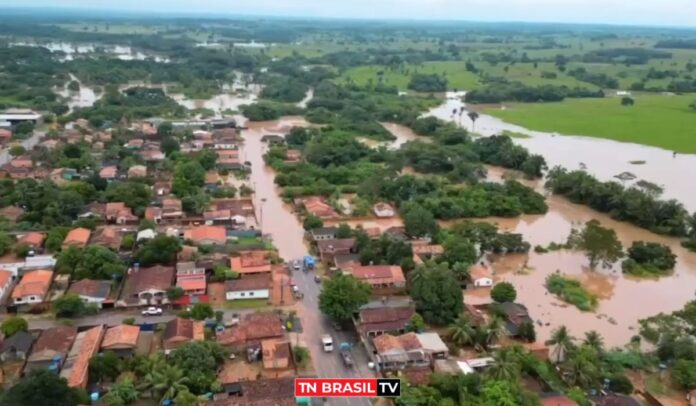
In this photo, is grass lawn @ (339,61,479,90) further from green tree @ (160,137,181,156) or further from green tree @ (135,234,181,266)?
green tree @ (135,234,181,266)

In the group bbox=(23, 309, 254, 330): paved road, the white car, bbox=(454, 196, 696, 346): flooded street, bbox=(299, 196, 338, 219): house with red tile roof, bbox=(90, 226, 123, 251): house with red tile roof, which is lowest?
bbox=(454, 196, 696, 346): flooded street

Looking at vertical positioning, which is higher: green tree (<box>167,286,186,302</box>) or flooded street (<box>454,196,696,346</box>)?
green tree (<box>167,286,186,302</box>)

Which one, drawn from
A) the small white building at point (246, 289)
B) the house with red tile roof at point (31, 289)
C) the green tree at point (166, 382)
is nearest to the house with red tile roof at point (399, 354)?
the small white building at point (246, 289)

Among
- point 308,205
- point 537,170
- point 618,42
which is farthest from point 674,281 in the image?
point 618,42

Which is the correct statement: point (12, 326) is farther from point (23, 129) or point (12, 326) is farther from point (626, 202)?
point (23, 129)

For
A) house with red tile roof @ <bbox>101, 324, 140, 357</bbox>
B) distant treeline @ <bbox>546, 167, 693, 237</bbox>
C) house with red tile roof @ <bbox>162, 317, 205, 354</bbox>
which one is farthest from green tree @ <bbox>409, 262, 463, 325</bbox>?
distant treeline @ <bbox>546, 167, 693, 237</bbox>

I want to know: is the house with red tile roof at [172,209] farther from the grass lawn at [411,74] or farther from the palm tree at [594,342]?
the grass lawn at [411,74]
